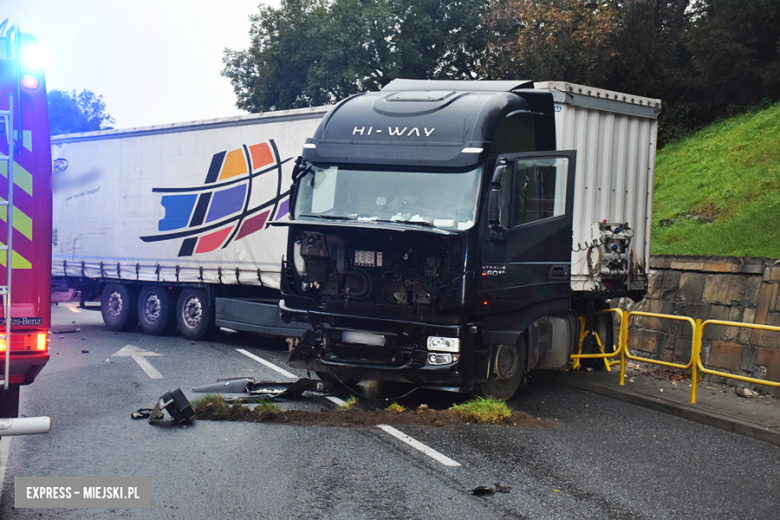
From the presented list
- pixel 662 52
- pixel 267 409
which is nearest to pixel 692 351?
pixel 267 409

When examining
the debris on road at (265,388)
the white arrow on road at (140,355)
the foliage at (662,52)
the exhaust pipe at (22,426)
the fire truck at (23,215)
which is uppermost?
the foliage at (662,52)

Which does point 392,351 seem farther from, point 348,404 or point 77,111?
point 77,111

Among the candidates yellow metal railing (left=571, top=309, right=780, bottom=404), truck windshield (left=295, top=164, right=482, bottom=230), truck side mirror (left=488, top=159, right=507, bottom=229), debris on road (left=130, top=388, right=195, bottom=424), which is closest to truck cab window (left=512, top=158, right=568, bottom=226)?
truck side mirror (left=488, top=159, right=507, bottom=229)

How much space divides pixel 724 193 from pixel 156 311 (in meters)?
11.7

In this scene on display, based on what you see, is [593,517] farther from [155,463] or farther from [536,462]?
[155,463]

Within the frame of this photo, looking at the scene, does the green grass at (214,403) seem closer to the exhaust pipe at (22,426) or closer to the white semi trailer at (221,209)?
the white semi trailer at (221,209)

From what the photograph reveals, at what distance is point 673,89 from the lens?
28.3m

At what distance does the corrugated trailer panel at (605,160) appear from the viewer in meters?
9.89

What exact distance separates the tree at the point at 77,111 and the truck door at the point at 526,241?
6124cm

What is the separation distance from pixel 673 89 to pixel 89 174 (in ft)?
68.1

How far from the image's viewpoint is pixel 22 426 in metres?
4.43

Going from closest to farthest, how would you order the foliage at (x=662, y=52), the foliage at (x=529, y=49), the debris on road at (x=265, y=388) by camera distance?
1. the debris on road at (x=265, y=388)
2. the foliage at (x=662, y=52)
3. the foliage at (x=529, y=49)

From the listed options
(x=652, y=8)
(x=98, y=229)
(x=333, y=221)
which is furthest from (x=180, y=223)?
(x=652, y=8)

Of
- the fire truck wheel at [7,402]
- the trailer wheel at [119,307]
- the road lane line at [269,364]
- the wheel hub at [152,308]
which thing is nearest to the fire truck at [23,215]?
the fire truck wheel at [7,402]
